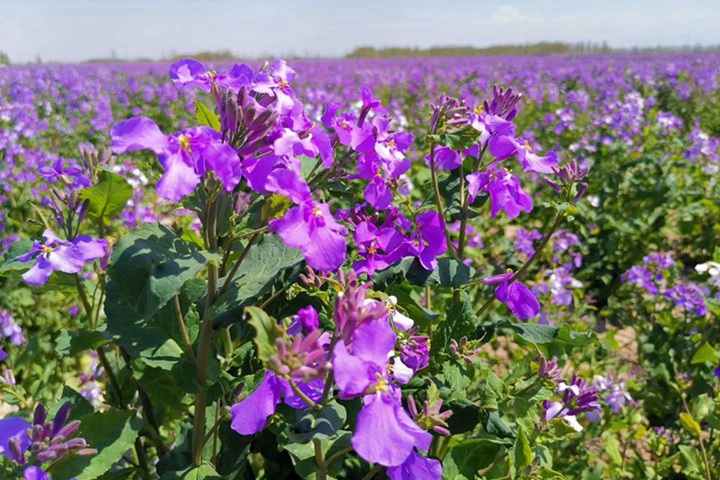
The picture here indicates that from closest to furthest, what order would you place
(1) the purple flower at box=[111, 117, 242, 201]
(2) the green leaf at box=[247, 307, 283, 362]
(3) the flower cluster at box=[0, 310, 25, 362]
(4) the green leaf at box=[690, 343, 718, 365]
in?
(2) the green leaf at box=[247, 307, 283, 362], (1) the purple flower at box=[111, 117, 242, 201], (4) the green leaf at box=[690, 343, 718, 365], (3) the flower cluster at box=[0, 310, 25, 362]

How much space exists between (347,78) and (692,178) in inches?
461

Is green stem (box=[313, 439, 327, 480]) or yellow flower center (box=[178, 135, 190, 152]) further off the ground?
yellow flower center (box=[178, 135, 190, 152])

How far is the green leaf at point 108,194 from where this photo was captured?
4.05 feet

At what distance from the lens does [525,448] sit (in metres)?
1.19

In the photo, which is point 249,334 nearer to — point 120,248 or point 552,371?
point 120,248

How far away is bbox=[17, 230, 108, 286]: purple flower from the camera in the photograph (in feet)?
3.66

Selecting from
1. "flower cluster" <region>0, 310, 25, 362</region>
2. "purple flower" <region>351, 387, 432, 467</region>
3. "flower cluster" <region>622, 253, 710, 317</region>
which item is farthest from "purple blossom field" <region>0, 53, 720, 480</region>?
"flower cluster" <region>0, 310, 25, 362</region>

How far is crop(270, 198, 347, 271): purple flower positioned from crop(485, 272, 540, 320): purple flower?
531 mm

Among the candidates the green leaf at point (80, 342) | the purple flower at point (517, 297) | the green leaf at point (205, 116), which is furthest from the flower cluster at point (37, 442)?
the purple flower at point (517, 297)

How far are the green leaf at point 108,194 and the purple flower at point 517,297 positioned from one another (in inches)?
33.8

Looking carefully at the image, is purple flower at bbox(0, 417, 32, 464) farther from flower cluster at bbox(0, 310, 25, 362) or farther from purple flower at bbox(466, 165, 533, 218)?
flower cluster at bbox(0, 310, 25, 362)

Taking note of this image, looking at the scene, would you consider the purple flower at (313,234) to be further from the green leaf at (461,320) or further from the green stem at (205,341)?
the green leaf at (461,320)

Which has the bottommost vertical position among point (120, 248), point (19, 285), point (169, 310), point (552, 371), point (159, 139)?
point (19, 285)

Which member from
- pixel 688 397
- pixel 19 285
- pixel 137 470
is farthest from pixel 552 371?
pixel 19 285
